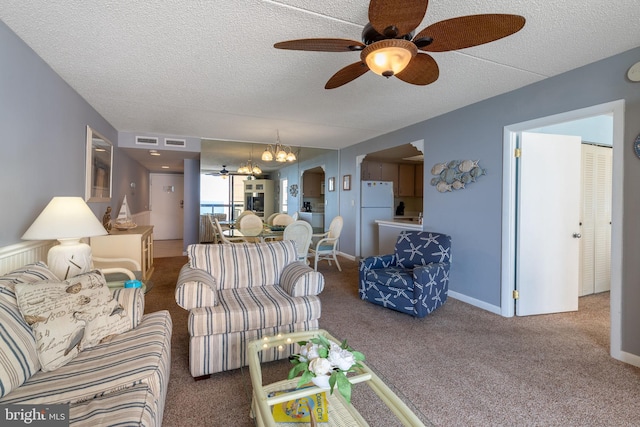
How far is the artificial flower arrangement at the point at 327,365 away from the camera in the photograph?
1106 mm

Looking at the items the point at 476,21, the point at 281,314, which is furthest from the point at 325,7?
the point at 281,314

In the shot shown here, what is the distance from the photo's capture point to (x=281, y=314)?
6.81 ft

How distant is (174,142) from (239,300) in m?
4.08

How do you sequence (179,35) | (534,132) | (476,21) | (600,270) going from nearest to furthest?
1. (476,21)
2. (179,35)
3. (534,132)
4. (600,270)

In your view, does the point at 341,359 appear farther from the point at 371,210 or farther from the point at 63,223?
the point at 371,210

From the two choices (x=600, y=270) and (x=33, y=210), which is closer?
(x=33, y=210)

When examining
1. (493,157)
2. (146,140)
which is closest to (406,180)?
(493,157)

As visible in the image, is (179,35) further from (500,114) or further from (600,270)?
(600,270)

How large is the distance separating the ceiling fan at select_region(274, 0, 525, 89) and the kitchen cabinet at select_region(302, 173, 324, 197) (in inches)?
212

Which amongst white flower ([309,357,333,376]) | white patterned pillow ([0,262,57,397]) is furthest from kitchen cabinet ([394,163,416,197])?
white patterned pillow ([0,262,57,397])

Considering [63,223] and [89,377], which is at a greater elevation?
[63,223]

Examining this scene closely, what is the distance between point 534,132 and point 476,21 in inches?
89.2

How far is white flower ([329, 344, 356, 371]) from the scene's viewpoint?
115 cm

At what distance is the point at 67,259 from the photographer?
212 cm
